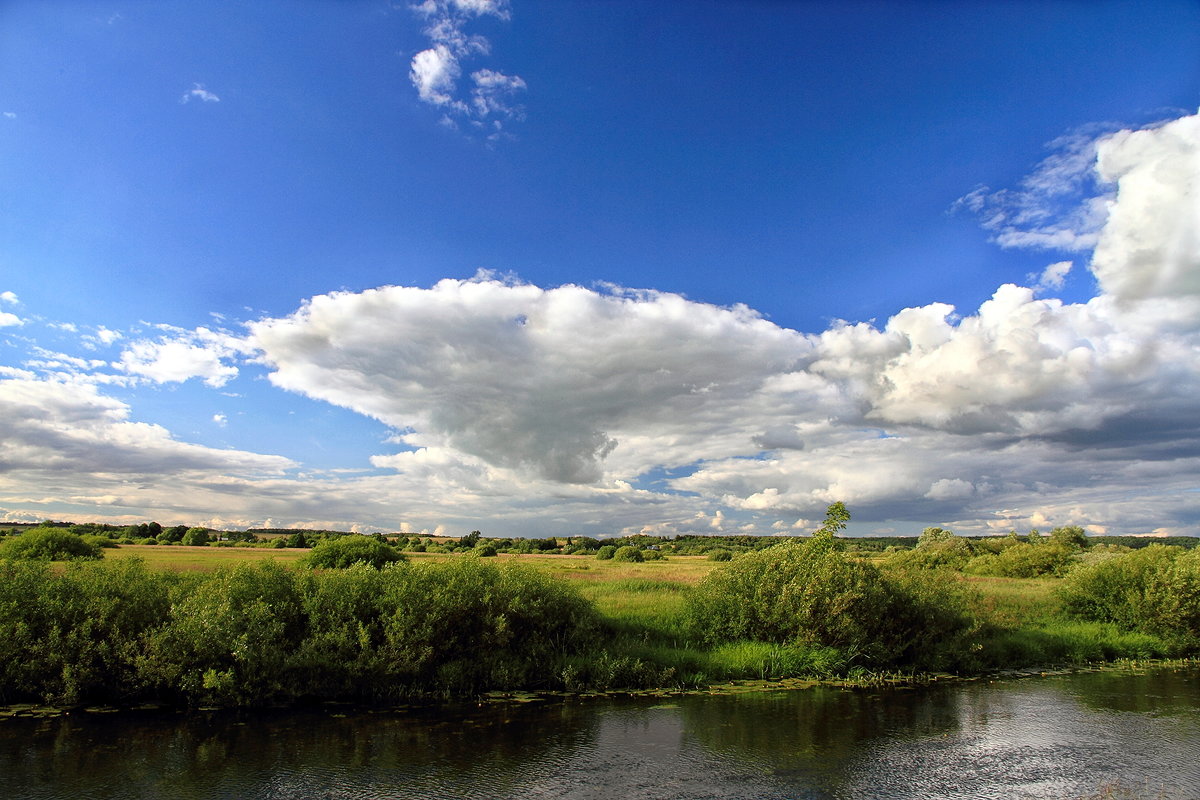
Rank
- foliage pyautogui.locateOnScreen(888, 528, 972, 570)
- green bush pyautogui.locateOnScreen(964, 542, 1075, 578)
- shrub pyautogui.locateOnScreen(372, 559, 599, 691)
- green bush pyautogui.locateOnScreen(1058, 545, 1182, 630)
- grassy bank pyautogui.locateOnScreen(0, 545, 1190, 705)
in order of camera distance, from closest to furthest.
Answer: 1. grassy bank pyautogui.locateOnScreen(0, 545, 1190, 705)
2. shrub pyautogui.locateOnScreen(372, 559, 599, 691)
3. green bush pyautogui.locateOnScreen(1058, 545, 1182, 630)
4. green bush pyautogui.locateOnScreen(964, 542, 1075, 578)
5. foliage pyautogui.locateOnScreen(888, 528, 972, 570)

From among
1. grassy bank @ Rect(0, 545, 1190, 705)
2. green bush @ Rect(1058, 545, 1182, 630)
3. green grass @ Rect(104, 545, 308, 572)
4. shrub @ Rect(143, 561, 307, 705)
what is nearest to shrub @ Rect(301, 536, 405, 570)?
green grass @ Rect(104, 545, 308, 572)

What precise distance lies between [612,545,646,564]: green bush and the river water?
174 ft

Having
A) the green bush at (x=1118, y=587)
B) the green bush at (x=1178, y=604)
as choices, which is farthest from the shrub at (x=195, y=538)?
the green bush at (x=1178, y=604)

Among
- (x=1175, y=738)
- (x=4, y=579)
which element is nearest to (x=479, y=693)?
(x=4, y=579)

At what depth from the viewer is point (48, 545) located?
120 feet

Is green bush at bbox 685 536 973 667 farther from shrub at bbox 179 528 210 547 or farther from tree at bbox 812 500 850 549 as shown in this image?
shrub at bbox 179 528 210 547

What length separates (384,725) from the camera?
1378cm

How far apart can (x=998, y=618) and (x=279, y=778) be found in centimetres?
2707

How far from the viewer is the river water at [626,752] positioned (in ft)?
34.2

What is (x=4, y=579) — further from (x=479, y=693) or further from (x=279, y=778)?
(x=479, y=693)

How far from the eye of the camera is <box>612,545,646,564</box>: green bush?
6919 cm

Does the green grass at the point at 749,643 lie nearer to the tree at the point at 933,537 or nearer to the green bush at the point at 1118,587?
the green bush at the point at 1118,587

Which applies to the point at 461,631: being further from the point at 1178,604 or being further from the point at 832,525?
the point at 1178,604

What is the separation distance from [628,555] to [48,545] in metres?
49.4
